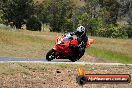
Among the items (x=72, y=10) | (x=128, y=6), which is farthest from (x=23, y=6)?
(x=128, y=6)

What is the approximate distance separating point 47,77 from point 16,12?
76.5 m

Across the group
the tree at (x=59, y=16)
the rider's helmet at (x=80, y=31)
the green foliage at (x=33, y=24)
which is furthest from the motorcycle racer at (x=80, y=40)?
the tree at (x=59, y=16)

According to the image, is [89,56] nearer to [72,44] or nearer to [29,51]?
[29,51]

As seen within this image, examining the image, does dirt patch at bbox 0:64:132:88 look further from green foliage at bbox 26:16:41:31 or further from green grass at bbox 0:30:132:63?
green foliage at bbox 26:16:41:31

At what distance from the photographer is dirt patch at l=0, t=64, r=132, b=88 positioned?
20078 mm

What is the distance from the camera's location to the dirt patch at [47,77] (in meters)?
20.1

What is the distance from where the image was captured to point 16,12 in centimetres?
9669

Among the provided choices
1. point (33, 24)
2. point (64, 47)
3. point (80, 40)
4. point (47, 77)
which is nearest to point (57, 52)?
point (64, 47)

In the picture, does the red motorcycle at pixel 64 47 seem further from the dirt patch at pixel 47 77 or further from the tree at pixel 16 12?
the tree at pixel 16 12

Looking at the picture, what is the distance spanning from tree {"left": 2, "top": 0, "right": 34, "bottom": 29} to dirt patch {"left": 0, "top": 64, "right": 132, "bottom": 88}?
73.0 metres

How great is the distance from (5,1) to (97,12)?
24378 millimetres

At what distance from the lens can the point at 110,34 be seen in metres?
88.4

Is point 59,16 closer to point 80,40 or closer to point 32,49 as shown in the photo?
point 32,49

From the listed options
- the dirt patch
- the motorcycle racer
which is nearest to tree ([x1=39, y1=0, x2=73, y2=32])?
the dirt patch
